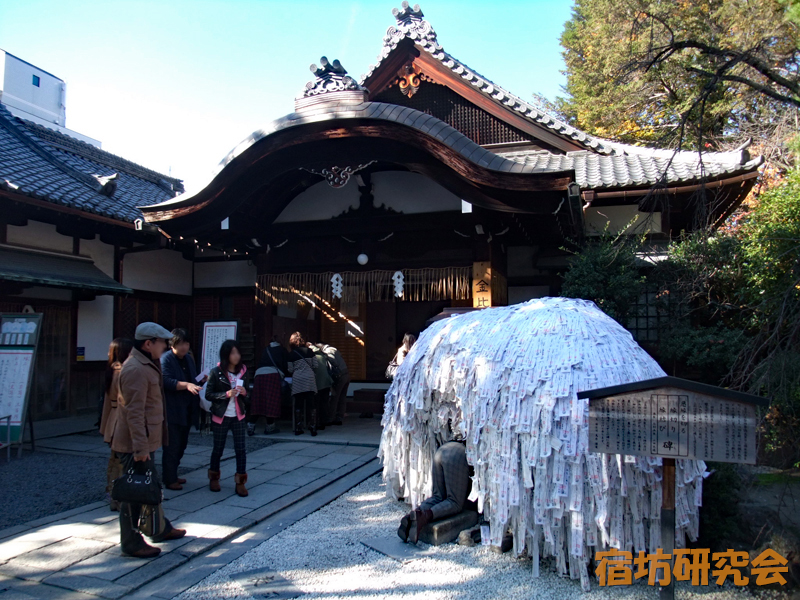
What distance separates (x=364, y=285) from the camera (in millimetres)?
9828

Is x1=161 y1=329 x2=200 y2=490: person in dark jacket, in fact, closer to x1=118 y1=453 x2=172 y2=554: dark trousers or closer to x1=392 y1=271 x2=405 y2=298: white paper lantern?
x1=118 y1=453 x2=172 y2=554: dark trousers

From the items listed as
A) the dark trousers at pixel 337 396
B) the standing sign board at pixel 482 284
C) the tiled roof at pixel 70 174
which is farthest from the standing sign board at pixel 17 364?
the standing sign board at pixel 482 284

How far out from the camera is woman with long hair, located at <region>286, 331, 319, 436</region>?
8953 millimetres

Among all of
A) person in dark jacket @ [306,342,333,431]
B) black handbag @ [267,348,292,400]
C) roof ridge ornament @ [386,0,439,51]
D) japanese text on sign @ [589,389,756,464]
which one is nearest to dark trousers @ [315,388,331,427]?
person in dark jacket @ [306,342,333,431]

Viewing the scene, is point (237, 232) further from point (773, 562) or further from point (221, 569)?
point (773, 562)

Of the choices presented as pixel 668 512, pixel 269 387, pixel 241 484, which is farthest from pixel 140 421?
pixel 269 387

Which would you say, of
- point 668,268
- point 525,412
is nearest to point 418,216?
point 668,268

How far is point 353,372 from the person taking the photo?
1227cm

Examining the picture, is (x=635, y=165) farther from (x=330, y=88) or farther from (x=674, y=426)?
(x=674, y=426)

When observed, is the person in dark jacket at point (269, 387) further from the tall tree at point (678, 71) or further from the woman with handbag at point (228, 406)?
the tall tree at point (678, 71)

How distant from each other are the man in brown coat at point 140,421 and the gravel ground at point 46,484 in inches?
63.8

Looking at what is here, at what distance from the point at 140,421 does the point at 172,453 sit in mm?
1836

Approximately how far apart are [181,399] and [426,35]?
919 centimetres

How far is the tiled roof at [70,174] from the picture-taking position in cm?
942
